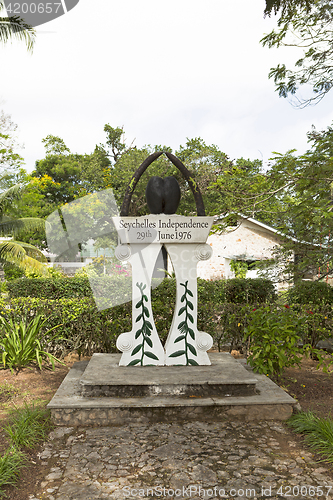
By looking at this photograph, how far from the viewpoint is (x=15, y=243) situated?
14961mm

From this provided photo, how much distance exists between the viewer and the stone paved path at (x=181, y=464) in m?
2.74

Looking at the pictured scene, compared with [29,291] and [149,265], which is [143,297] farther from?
[29,291]

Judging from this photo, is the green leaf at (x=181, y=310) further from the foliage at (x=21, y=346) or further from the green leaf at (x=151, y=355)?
the foliage at (x=21, y=346)

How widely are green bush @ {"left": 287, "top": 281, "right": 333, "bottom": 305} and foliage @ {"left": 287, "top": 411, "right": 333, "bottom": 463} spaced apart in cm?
319

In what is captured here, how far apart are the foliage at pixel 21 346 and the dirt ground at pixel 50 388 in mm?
141

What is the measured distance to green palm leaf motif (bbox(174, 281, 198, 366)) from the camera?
4.92 metres

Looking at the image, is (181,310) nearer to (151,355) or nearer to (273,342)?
(151,355)

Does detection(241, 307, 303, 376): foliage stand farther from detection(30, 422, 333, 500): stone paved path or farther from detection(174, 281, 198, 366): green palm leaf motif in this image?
detection(30, 422, 333, 500): stone paved path

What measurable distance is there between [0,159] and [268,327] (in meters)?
19.4

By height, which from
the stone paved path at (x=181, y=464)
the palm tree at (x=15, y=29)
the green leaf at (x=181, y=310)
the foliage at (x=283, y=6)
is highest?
the palm tree at (x=15, y=29)

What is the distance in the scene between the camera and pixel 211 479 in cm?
287

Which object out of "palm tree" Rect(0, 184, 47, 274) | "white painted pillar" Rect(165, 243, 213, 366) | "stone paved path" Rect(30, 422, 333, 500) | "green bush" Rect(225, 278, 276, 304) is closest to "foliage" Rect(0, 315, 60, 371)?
"white painted pillar" Rect(165, 243, 213, 366)

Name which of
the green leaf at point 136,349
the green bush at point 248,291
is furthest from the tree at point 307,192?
the green leaf at point 136,349

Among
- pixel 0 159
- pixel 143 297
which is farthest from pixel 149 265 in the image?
pixel 0 159
